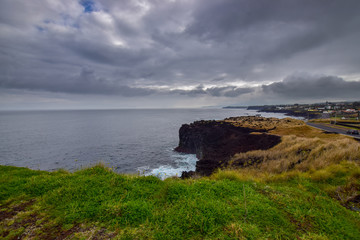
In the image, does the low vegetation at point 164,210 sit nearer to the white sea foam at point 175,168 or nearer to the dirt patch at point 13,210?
the dirt patch at point 13,210

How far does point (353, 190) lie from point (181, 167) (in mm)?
26651

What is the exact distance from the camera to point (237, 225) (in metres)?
3.37

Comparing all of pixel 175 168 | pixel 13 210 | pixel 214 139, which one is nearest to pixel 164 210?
pixel 13 210

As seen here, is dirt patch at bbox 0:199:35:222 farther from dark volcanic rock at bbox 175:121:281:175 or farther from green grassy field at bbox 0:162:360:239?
dark volcanic rock at bbox 175:121:281:175

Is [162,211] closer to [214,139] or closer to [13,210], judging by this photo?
[13,210]

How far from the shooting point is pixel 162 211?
3.96 metres

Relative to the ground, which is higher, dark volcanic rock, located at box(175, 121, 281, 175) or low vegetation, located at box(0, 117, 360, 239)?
low vegetation, located at box(0, 117, 360, 239)

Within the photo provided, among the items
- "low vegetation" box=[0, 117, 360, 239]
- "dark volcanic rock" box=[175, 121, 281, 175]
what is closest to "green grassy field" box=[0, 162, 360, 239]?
"low vegetation" box=[0, 117, 360, 239]

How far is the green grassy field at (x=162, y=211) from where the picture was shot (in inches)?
130

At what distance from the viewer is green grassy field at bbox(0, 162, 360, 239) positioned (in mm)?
3303

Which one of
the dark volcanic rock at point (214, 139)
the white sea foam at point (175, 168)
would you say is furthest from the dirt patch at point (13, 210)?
the dark volcanic rock at point (214, 139)

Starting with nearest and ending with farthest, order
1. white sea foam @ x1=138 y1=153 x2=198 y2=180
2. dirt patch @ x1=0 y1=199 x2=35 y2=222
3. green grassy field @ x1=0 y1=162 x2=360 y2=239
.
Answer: green grassy field @ x1=0 y1=162 x2=360 y2=239
dirt patch @ x1=0 y1=199 x2=35 y2=222
white sea foam @ x1=138 y1=153 x2=198 y2=180

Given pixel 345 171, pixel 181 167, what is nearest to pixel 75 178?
pixel 345 171

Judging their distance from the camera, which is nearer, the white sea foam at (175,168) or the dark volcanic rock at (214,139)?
the white sea foam at (175,168)
